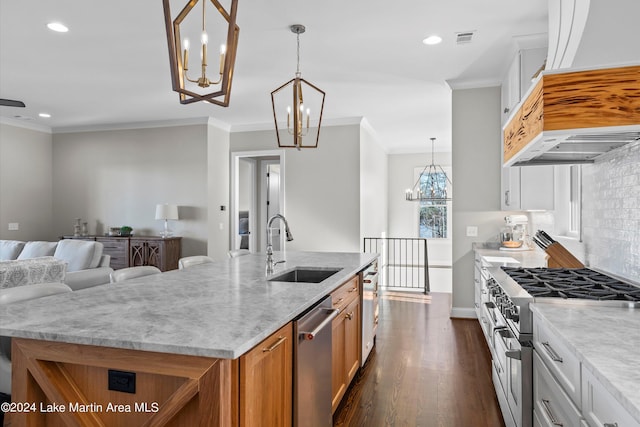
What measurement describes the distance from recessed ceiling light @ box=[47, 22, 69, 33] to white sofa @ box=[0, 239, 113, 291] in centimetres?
233

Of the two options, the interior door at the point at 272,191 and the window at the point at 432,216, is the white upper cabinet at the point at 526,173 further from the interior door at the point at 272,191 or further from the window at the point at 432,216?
the window at the point at 432,216

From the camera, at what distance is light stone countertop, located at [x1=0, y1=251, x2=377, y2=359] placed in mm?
1329

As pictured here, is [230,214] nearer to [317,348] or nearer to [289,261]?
[289,261]

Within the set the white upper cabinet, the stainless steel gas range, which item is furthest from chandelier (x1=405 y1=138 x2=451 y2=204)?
the stainless steel gas range

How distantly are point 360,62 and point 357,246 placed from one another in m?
3.11

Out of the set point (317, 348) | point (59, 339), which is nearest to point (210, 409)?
point (59, 339)

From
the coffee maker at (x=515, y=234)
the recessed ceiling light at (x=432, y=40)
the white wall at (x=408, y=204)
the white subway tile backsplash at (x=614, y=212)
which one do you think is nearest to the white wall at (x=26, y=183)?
the recessed ceiling light at (x=432, y=40)

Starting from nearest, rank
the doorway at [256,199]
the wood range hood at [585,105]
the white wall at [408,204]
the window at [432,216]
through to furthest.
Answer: the wood range hood at [585,105]
the doorway at [256,199]
the white wall at [408,204]
the window at [432,216]

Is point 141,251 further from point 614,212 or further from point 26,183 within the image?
point 614,212

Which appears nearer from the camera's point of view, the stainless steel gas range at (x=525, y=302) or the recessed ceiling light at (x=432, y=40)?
the stainless steel gas range at (x=525, y=302)

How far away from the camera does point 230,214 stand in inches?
292

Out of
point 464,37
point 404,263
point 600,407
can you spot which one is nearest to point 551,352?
point 600,407

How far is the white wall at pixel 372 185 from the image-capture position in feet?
22.5

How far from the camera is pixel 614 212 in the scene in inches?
93.8
